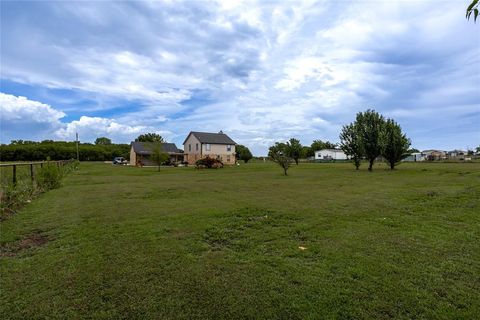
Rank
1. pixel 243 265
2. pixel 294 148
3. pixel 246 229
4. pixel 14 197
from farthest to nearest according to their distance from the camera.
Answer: pixel 294 148 → pixel 14 197 → pixel 246 229 → pixel 243 265

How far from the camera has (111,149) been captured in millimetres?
83125

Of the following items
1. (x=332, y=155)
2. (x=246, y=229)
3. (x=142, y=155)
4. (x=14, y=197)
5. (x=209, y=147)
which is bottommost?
(x=246, y=229)

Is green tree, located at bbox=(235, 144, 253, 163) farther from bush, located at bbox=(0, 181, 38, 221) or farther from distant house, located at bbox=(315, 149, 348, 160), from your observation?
bush, located at bbox=(0, 181, 38, 221)

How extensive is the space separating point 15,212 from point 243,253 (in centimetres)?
732

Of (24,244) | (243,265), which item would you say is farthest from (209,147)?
(243,265)

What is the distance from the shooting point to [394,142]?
29.3 m

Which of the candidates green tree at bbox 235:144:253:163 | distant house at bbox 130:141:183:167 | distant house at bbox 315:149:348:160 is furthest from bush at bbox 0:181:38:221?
distant house at bbox 315:149:348:160

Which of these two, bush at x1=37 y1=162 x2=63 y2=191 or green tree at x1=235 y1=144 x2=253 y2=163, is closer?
bush at x1=37 y1=162 x2=63 y2=191

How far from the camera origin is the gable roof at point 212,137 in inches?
2074

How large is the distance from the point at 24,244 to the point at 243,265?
13.6ft

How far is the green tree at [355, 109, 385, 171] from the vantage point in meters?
29.1

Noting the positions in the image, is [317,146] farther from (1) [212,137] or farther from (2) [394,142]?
(2) [394,142]

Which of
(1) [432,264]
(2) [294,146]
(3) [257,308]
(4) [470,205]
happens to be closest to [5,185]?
(3) [257,308]

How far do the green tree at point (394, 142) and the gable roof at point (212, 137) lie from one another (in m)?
29.7
